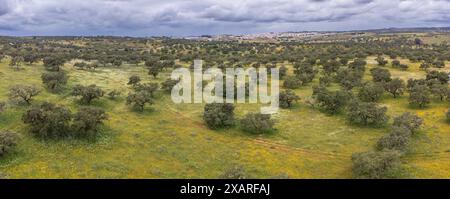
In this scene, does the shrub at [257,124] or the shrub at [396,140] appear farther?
the shrub at [257,124]

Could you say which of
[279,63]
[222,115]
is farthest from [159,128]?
[279,63]

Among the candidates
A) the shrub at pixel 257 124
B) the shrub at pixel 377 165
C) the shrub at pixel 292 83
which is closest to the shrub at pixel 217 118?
the shrub at pixel 257 124

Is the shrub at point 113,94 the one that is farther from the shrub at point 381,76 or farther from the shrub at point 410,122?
the shrub at point 381,76

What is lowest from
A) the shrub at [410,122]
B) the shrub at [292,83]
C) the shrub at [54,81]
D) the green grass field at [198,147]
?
the green grass field at [198,147]
